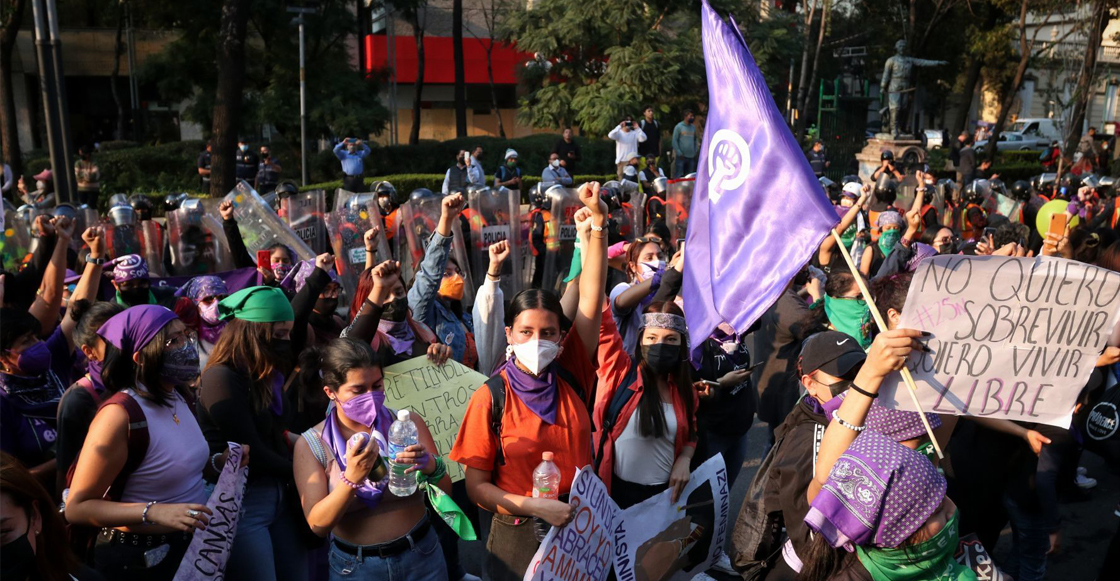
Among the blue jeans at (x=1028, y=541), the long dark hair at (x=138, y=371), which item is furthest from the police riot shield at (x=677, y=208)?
the long dark hair at (x=138, y=371)

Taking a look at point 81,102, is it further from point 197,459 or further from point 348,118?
point 197,459

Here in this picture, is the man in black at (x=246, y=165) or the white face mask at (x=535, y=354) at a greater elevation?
the white face mask at (x=535, y=354)

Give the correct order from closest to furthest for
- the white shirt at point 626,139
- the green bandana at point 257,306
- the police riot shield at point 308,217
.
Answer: the green bandana at point 257,306
the police riot shield at point 308,217
the white shirt at point 626,139

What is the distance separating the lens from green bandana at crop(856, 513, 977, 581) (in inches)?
108

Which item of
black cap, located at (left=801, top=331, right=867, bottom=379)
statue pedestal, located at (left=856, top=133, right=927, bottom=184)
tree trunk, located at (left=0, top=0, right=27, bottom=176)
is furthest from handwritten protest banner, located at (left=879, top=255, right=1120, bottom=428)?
tree trunk, located at (left=0, top=0, right=27, bottom=176)

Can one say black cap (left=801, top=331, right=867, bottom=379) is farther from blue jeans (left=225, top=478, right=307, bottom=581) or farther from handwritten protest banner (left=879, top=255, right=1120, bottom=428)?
blue jeans (left=225, top=478, right=307, bottom=581)

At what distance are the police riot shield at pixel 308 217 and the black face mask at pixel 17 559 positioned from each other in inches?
266

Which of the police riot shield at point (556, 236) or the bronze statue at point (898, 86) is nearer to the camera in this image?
the police riot shield at point (556, 236)

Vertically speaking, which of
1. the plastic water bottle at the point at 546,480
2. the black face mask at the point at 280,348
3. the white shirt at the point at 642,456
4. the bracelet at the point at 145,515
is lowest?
the white shirt at the point at 642,456

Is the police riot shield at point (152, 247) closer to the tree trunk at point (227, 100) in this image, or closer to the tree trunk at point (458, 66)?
the tree trunk at point (227, 100)

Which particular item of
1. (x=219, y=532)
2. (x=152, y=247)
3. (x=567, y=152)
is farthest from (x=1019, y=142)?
(x=219, y=532)

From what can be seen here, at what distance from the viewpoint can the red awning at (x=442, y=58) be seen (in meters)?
35.3

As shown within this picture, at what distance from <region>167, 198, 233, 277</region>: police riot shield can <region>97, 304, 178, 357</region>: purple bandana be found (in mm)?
5068

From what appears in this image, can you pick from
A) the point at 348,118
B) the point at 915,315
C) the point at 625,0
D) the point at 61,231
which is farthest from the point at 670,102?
the point at 915,315
